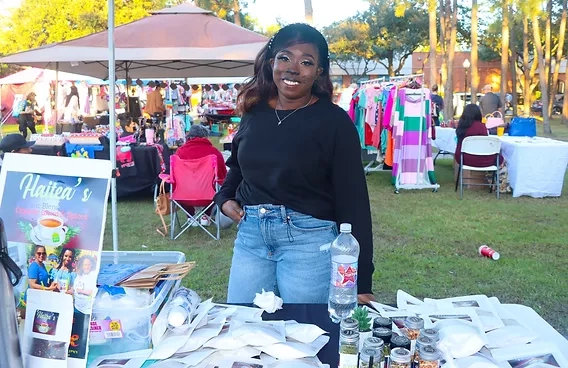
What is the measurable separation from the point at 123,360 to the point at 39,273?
1.07 ft

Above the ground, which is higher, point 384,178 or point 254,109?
point 254,109

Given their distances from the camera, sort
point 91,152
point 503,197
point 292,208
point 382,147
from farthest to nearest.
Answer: point 382,147
point 503,197
point 91,152
point 292,208

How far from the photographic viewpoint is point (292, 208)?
6.18 feet

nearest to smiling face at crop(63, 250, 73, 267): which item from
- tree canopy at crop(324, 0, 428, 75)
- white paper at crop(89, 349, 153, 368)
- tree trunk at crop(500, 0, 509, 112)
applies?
white paper at crop(89, 349, 153, 368)

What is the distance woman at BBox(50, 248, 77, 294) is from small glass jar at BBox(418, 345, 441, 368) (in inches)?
33.3

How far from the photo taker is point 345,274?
163 centimetres

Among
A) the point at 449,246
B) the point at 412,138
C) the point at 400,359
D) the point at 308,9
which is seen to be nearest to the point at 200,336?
the point at 400,359

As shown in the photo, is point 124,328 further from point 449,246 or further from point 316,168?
point 449,246

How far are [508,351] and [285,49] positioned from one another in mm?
1198

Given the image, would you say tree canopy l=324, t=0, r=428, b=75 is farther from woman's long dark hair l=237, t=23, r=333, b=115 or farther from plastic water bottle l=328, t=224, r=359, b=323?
plastic water bottle l=328, t=224, r=359, b=323

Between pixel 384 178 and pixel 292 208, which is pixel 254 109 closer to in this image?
pixel 292 208

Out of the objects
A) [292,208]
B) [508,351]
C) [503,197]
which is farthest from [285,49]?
[503,197]

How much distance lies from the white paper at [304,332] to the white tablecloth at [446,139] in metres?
8.75

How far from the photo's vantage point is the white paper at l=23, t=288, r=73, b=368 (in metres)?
1.28
